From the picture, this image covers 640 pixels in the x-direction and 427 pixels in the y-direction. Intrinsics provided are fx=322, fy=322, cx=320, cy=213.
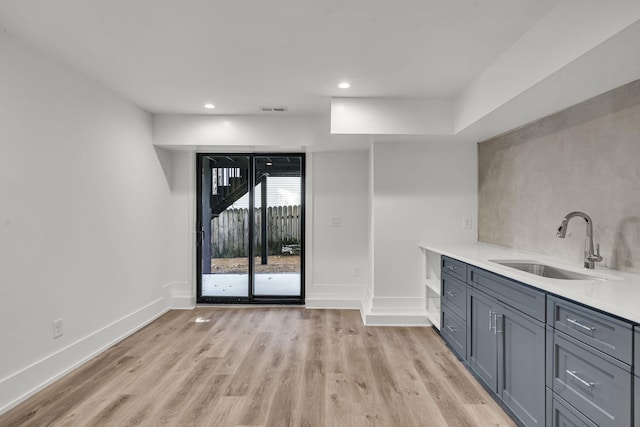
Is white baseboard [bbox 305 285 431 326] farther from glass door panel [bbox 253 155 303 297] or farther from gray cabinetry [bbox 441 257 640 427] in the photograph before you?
glass door panel [bbox 253 155 303 297]

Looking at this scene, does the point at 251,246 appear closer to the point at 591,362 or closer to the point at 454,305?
the point at 454,305

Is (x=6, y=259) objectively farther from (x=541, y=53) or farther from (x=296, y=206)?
(x=541, y=53)

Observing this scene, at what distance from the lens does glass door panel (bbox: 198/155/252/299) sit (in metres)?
4.50

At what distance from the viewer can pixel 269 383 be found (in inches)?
94.7

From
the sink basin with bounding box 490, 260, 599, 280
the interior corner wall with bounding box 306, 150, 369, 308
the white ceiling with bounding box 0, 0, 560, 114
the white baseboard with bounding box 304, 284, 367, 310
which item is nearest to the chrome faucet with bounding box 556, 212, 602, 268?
the sink basin with bounding box 490, 260, 599, 280

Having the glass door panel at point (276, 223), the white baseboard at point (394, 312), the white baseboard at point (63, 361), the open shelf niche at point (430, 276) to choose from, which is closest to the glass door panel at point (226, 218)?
the glass door panel at point (276, 223)

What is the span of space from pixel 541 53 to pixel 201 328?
150 inches

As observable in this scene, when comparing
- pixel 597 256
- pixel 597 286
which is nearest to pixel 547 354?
pixel 597 286

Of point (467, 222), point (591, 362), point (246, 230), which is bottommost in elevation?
point (591, 362)

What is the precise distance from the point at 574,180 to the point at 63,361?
411cm

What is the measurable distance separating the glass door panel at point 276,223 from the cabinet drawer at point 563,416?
324 centimetres

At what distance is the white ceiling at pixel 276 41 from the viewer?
182 cm

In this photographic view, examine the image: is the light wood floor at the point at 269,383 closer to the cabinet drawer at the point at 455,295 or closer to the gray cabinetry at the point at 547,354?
the gray cabinetry at the point at 547,354

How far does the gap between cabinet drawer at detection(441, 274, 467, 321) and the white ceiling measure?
1.76m
